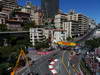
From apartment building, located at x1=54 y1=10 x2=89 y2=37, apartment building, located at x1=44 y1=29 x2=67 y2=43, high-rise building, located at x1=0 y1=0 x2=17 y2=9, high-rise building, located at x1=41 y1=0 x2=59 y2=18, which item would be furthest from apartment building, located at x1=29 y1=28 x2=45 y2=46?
high-rise building, located at x1=41 y1=0 x2=59 y2=18

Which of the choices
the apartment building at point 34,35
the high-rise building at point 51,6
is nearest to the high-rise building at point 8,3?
the apartment building at point 34,35

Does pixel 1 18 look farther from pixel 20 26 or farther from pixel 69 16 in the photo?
pixel 69 16

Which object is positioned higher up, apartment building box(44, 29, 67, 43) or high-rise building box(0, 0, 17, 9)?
high-rise building box(0, 0, 17, 9)

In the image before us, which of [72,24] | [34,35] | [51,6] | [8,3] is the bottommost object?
[34,35]

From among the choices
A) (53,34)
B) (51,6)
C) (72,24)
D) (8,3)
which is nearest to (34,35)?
(53,34)

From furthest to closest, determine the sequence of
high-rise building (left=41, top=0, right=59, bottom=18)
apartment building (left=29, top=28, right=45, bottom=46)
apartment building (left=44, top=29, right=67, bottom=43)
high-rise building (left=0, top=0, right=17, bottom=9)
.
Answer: high-rise building (left=41, top=0, right=59, bottom=18) < high-rise building (left=0, top=0, right=17, bottom=9) < apartment building (left=44, top=29, right=67, bottom=43) < apartment building (left=29, top=28, right=45, bottom=46)

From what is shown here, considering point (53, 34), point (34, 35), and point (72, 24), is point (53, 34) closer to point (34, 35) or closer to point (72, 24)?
point (34, 35)

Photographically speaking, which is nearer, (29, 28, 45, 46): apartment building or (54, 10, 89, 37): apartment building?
(29, 28, 45, 46): apartment building

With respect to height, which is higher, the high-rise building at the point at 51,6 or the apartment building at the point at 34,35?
the high-rise building at the point at 51,6

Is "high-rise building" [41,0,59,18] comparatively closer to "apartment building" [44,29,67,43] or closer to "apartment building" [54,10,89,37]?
"apartment building" [54,10,89,37]

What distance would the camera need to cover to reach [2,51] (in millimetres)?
27875

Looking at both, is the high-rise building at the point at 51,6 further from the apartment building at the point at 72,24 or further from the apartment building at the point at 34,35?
the apartment building at the point at 34,35

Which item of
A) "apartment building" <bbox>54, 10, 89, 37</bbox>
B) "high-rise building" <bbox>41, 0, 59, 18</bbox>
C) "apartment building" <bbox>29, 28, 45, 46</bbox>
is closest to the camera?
"apartment building" <bbox>29, 28, 45, 46</bbox>

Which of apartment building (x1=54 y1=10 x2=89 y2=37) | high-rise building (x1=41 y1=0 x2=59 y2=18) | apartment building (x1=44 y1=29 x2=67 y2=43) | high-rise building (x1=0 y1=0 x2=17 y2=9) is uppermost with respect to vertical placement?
high-rise building (x1=41 y1=0 x2=59 y2=18)
